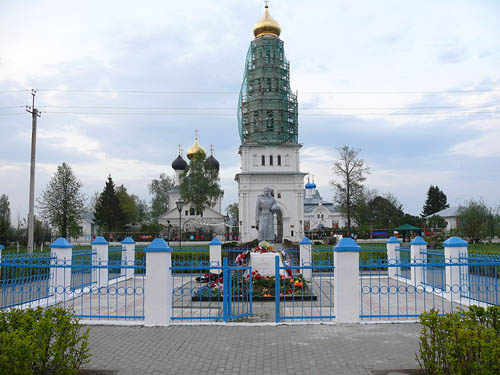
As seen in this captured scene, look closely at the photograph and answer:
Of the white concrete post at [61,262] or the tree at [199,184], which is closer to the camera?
the white concrete post at [61,262]

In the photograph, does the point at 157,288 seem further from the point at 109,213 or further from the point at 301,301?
the point at 109,213

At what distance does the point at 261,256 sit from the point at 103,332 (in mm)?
6486

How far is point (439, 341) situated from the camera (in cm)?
442

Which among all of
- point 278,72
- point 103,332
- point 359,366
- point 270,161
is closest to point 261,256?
point 103,332

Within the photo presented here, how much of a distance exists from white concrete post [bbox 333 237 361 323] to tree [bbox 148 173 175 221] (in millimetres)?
64985

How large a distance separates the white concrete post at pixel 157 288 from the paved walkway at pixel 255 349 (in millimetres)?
254

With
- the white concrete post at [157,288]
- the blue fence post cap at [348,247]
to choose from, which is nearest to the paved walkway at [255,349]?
the white concrete post at [157,288]

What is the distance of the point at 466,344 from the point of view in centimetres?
411

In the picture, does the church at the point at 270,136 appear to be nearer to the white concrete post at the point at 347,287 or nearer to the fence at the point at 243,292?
the fence at the point at 243,292

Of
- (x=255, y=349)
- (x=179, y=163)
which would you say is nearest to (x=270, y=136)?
(x=179, y=163)

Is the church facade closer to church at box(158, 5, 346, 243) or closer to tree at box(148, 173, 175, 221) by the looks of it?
church at box(158, 5, 346, 243)

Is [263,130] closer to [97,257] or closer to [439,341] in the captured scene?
[97,257]

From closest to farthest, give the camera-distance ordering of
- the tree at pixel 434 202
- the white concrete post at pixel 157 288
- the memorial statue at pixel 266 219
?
the white concrete post at pixel 157 288
the memorial statue at pixel 266 219
the tree at pixel 434 202

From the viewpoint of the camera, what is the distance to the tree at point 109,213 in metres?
53.4
